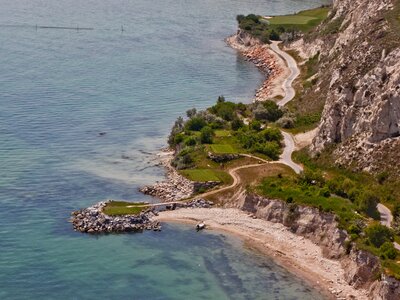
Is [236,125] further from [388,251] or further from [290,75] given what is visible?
[388,251]

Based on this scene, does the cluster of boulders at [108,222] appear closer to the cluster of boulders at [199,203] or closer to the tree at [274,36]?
the cluster of boulders at [199,203]

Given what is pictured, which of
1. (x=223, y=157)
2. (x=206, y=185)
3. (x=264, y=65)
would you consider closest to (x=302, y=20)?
A: (x=264, y=65)

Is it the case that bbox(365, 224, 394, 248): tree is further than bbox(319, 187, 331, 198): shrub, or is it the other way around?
bbox(319, 187, 331, 198): shrub

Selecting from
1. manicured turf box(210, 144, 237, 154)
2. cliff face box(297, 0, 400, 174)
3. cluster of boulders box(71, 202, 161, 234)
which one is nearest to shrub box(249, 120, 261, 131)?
manicured turf box(210, 144, 237, 154)

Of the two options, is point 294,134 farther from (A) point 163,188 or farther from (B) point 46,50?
(B) point 46,50

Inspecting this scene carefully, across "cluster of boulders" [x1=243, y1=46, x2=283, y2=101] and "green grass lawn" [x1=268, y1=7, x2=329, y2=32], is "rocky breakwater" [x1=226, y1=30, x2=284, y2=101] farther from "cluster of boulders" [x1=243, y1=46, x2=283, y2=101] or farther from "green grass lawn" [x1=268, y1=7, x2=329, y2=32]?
"green grass lawn" [x1=268, y1=7, x2=329, y2=32]

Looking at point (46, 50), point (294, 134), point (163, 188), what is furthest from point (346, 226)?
point (46, 50)

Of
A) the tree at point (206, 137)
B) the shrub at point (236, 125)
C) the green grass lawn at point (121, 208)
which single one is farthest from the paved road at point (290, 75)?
the green grass lawn at point (121, 208)
